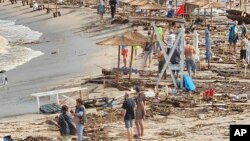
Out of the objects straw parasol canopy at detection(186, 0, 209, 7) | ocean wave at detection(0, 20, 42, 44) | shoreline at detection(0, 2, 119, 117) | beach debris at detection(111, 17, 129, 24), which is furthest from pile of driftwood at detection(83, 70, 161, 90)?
ocean wave at detection(0, 20, 42, 44)

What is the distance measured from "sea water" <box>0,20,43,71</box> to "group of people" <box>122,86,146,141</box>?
1713 centimetres

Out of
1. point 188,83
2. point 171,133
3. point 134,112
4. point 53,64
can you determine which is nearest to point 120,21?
point 53,64

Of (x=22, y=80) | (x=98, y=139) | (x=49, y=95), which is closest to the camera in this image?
(x=98, y=139)

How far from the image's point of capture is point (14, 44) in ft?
149

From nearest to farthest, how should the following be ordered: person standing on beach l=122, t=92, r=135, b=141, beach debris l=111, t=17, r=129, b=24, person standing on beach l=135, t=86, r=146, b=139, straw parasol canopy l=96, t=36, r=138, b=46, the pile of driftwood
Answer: person standing on beach l=122, t=92, r=135, b=141 < person standing on beach l=135, t=86, r=146, b=139 < the pile of driftwood < straw parasol canopy l=96, t=36, r=138, b=46 < beach debris l=111, t=17, r=129, b=24

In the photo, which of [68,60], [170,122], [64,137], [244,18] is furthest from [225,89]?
[244,18]

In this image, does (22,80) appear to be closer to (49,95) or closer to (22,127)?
(49,95)

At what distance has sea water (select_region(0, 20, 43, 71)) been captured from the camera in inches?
1442

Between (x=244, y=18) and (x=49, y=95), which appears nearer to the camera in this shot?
(x=49, y=95)

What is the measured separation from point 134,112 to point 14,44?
2929cm

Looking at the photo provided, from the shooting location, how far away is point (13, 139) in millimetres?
18203

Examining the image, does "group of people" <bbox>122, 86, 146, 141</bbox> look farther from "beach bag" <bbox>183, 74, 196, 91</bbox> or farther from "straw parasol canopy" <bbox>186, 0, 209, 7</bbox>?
"straw parasol canopy" <bbox>186, 0, 209, 7</bbox>

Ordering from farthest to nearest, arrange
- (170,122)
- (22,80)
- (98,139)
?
1. (22,80)
2. (170,122)
3. (98,139)

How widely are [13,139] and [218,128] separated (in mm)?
5352
